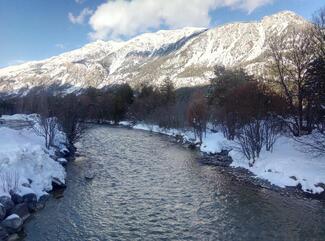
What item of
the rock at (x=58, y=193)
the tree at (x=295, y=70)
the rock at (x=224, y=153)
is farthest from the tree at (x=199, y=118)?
the rock at (x=58, y=193)

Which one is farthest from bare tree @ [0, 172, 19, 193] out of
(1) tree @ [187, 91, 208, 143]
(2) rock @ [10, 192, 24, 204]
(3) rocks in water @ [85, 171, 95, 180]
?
(1) tree @ [187, 91, 208, 143]

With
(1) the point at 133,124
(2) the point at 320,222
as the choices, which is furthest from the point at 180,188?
(1) the point at 133,124

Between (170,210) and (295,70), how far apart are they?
2731 cm

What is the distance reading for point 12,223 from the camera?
1803 centimetres

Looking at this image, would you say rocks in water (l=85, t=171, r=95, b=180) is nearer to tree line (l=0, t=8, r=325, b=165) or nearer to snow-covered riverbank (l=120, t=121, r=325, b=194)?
tree line (l=0, t=8, r=325, b=165)

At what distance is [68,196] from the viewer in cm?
2481

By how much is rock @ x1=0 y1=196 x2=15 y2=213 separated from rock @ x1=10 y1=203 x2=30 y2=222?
0.82 feet

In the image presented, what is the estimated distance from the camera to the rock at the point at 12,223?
1783 centimetres

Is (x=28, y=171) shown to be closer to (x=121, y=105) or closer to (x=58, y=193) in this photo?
(x=58, y=193)

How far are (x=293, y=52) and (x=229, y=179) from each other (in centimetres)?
1955

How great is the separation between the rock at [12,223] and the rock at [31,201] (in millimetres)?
2711

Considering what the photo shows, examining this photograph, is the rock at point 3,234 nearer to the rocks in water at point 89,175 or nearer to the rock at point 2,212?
the rock at point 2,212

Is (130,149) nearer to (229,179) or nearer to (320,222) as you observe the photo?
(229,179)

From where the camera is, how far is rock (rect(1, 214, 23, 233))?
17.8m
